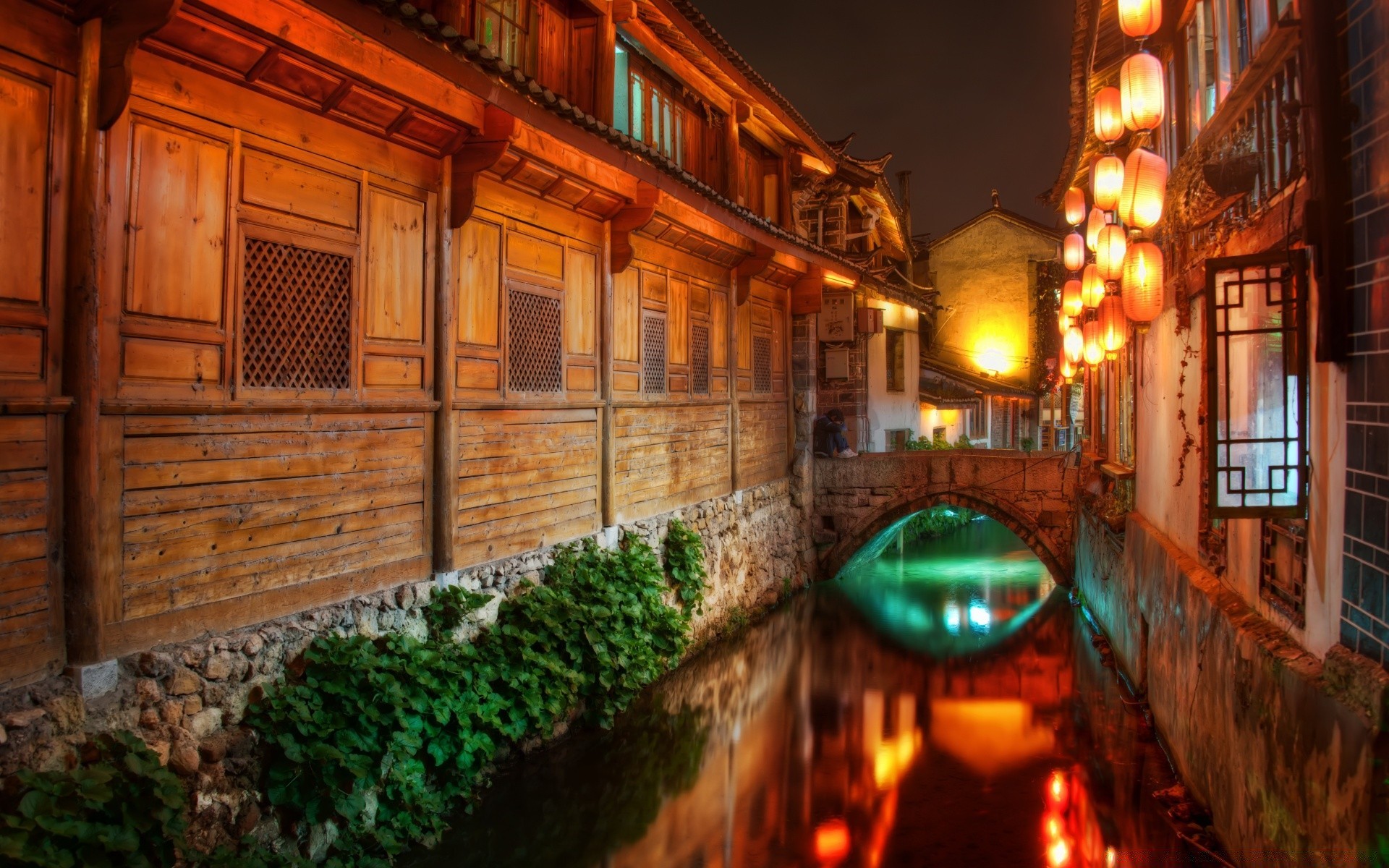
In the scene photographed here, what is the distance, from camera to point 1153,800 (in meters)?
8.16

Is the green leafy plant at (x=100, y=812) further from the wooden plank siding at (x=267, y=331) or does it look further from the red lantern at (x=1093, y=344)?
the red lantern at (x=1093, y=344)

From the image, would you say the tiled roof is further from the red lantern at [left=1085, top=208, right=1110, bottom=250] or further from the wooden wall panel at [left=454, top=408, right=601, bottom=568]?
the red lantern at [left=1085, top=208, right=1110, bottom=250]

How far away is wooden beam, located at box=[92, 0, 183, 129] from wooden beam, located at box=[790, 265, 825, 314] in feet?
44.2

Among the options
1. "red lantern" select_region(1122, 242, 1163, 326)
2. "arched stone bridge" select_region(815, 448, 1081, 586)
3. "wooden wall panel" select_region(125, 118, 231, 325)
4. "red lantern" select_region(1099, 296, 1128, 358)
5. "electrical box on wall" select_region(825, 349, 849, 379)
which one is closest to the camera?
"wooden wall panel" select_region(125, 118, 231, 325)

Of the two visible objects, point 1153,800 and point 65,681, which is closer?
point 65,681

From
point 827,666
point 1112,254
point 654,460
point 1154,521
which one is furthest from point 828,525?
point 1112,254

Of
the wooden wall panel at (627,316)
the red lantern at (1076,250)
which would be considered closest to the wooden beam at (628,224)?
the wooden wall panel at (627,316)

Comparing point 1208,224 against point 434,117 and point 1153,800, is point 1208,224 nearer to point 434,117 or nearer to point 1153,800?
point 1153,800

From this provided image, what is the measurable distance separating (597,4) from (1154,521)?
31.8 feet

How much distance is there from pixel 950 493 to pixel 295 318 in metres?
15.4

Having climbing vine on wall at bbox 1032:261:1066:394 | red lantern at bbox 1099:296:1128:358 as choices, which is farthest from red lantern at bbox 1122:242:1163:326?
climbing vine on wall at bbox 1032:261:1066:394

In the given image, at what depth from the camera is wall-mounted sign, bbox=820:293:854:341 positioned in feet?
63.4

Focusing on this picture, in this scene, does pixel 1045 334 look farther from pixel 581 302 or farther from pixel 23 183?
pixel 23 183

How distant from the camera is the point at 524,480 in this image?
9.34 meters
